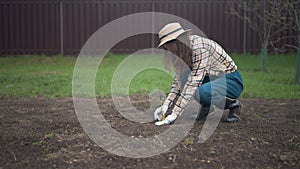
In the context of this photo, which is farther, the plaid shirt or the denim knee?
the denim knee

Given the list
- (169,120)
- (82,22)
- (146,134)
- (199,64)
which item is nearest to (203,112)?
(169,120)

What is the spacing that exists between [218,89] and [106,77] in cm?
471

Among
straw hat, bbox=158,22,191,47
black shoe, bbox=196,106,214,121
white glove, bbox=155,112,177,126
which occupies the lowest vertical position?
black shoe, bbox=196,106,214,121

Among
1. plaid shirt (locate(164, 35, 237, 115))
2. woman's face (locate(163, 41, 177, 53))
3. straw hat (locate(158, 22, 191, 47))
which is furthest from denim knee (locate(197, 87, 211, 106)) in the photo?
straw hat (locate(158, 22, 191, 47))

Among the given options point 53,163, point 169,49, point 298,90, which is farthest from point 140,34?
point 53,163

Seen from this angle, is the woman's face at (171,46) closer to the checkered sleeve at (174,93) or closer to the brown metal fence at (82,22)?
the checkered sleeve at (174,93)

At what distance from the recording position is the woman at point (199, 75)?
4.48 meters

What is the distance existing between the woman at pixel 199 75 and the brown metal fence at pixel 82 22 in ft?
28.1

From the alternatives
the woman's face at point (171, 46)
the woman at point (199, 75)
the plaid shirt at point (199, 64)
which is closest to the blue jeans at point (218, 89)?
the woman at point (199, 75)

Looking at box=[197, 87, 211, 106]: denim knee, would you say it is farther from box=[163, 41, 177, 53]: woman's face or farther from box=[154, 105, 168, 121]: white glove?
box=[163, 41, 177, 53]: woman's face

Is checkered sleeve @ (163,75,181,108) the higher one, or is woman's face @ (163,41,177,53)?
woman's face @ (163,41,177,53)

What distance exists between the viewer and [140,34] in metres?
13.9

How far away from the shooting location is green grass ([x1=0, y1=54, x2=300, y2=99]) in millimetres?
7293

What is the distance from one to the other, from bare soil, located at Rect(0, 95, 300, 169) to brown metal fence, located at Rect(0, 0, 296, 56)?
7887 mm
